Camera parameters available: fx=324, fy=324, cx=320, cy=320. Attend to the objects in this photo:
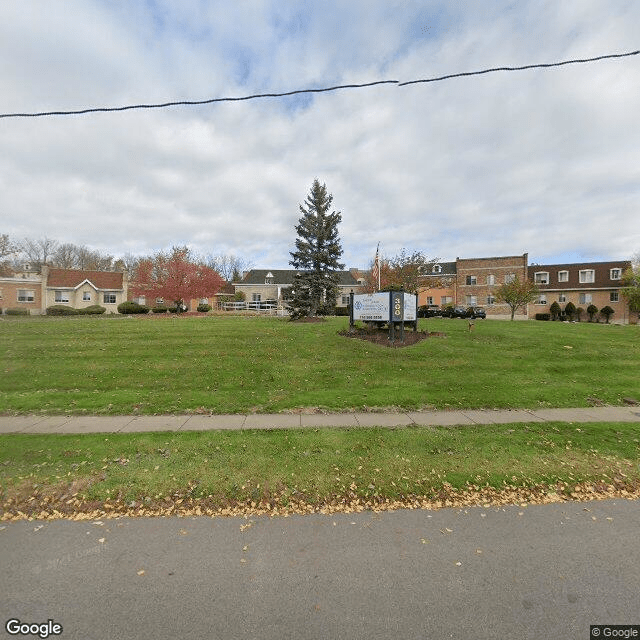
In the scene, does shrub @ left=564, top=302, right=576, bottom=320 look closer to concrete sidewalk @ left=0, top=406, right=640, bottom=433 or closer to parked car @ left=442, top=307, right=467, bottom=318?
parked car @ left=442, top=307, right=467, bottom=318

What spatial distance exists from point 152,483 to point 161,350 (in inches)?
360

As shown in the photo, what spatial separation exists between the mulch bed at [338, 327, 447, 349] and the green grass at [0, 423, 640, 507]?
24.8ft

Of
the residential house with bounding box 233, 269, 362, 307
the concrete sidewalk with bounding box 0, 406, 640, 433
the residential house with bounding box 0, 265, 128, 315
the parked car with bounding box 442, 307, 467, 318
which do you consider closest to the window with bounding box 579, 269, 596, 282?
the parked car with bounding box 442, 307, 467, 318

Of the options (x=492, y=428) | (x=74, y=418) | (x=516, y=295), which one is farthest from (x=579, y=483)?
(x=516, y=295)

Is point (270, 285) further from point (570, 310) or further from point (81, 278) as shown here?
point (570, 310)

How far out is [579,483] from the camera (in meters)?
4.36

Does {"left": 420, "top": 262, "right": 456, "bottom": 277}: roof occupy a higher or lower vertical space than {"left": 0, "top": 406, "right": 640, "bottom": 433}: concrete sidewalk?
higher

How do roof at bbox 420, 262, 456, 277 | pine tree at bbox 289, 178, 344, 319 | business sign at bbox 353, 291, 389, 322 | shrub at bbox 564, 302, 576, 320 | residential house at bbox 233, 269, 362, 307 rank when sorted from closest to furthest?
1. business sign at bbox 353, 291, 389, 322
2. pine tree at bbox 289, 178, 344, 319
3. shrub at bbox 564, 302, 576, 320
4. roof at bbox 420, 262, 456, 277
5. residential house at bbox 233, 269, 362, 307

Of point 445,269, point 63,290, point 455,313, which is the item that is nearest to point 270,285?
point 63,290

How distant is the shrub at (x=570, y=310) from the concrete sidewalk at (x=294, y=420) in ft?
137

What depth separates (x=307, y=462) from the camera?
189 inches

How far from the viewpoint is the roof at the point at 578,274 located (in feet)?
133

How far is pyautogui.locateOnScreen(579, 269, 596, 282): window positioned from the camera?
4200cm

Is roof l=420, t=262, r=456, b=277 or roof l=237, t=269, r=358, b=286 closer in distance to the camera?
roof l=420, t=262, r=456, b=277
